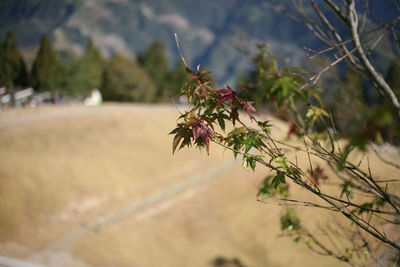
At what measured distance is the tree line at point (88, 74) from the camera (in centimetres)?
2555

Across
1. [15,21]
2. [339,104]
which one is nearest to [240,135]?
[339,104]

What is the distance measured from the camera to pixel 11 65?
82.2 feet

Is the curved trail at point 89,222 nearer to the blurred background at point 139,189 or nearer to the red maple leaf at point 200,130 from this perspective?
the blurred background at point 139,189

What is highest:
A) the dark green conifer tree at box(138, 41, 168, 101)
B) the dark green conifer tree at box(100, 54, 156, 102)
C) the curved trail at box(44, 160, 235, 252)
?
the dark green conifer tree at box(138, 41, 168, 101)

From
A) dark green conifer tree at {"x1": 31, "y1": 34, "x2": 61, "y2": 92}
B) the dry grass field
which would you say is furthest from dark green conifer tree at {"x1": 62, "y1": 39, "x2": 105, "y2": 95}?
the dry grass field

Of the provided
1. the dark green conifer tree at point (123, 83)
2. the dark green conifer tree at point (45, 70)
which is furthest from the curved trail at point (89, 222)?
the dark green conifer tree at point (123, 83)

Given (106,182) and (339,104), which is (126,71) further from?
(339,104)

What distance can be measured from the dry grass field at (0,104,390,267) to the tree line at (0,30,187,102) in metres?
8.16

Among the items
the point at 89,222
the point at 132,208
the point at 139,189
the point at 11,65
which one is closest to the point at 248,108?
the point at 89,222

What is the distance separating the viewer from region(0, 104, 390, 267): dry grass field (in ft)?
25.9

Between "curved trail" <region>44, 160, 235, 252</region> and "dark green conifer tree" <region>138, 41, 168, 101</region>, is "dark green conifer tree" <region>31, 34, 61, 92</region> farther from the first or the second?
"curved trail" <region>44, 160, 235, 252</region>

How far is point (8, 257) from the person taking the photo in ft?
21.7

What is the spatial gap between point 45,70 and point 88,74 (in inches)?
192

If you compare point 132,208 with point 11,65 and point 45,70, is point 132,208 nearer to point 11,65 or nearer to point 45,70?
point 45,70
